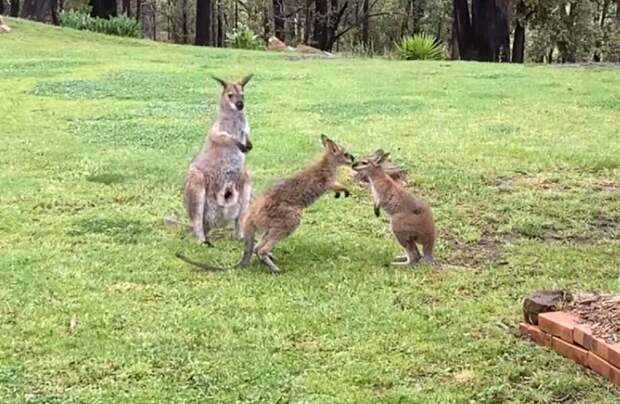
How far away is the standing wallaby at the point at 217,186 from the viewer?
729 cm

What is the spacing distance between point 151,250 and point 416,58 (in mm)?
17403

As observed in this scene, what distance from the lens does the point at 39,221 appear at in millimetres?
7875

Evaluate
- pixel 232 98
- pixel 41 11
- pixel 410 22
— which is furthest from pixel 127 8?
pixel 232 98

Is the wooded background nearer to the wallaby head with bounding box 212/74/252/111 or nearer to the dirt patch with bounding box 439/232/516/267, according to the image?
the wallaby head with bounding box 212/74/252/111

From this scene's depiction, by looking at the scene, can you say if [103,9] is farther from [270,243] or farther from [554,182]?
[270,243]

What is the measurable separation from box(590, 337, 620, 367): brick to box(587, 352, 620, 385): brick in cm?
2

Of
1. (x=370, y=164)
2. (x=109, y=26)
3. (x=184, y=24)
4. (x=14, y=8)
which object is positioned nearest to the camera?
(x=370, y=164)

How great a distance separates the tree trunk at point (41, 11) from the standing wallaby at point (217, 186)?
2477cm

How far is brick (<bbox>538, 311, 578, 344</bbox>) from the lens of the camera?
4.93 meters

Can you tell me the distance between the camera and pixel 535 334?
519 centimetres

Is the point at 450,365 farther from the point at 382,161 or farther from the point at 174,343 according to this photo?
the point at 382,161

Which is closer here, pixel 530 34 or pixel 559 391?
pixel 559 391

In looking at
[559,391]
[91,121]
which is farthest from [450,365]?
[91,121]

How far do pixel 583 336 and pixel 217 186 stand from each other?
3340 millimetres
